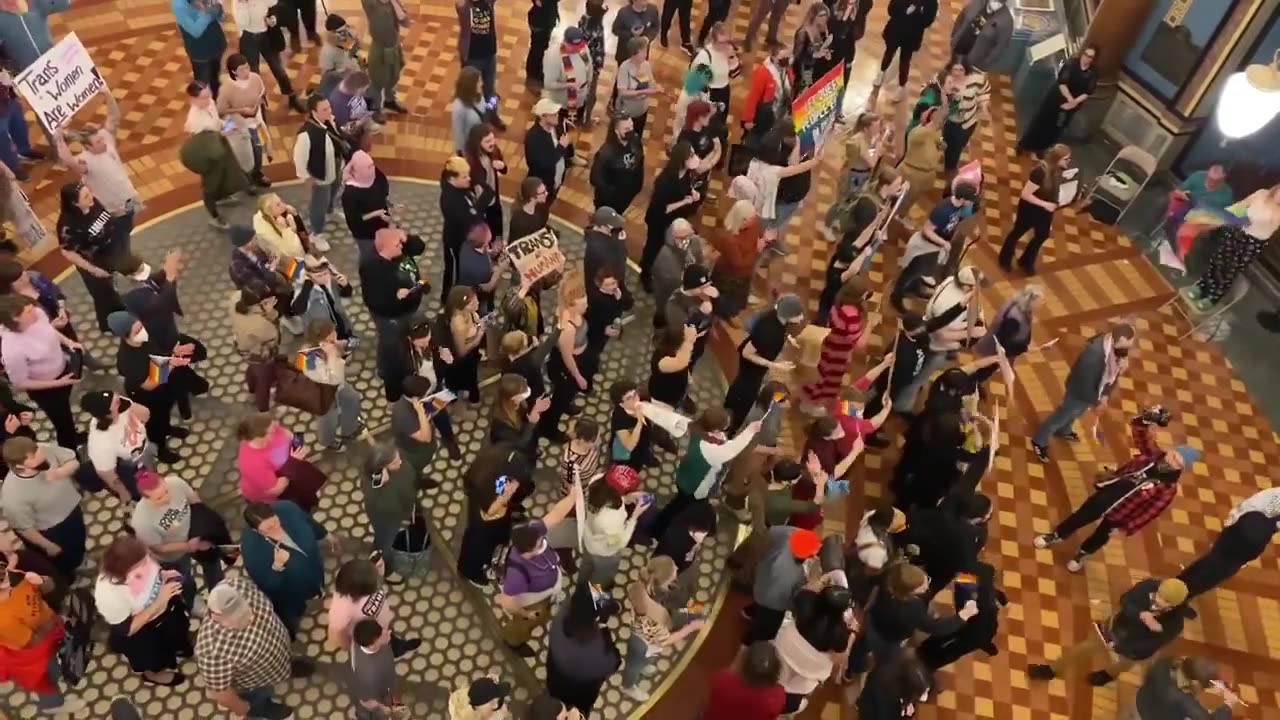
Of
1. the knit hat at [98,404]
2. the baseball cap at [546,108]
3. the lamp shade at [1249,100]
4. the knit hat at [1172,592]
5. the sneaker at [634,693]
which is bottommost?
the sneaker at [634,693]

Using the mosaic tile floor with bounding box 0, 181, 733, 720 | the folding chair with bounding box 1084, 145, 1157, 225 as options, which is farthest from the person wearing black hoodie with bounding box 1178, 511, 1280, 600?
the folding chair with bounding box 1084, 145, 1157, 225

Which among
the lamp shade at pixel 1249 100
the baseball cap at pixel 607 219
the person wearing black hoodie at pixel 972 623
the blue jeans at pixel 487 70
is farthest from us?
the blue jeans at pixel 487 70

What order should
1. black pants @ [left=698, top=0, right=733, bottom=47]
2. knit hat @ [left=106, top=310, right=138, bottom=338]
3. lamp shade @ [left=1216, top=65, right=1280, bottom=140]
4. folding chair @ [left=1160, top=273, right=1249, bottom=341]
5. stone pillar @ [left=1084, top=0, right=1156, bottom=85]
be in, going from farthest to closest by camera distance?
black pants @ [left=698, top=0, right=733, bottom=47] < stone pillar @ [left=1084, top=0, right=1156, bottom=85] < folding chair @ [left=1160, top=273, right=1249, bottom=341] < lamp shade @ [left=1216, top=65, right=1280, bottom=140] < knit hat @ [left=106, top=310, right=138, bottom=338]

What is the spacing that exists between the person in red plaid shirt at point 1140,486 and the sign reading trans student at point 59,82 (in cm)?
885

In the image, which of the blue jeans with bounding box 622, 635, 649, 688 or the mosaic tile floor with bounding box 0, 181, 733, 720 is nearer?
the blue jeans with bounding box 622, 635, 649, 688

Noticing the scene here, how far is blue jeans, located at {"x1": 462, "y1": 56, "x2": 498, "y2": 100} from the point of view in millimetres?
9734

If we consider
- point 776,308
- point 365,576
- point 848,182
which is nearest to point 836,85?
point 848,182

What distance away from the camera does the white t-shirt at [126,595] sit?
4508 mm

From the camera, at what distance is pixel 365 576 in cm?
457

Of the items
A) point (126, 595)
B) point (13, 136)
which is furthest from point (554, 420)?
point (13, 136)

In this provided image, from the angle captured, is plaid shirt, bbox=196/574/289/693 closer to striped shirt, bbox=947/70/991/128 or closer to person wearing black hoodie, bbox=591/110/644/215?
person wearing black hoodie, bbox=591/110/644/215

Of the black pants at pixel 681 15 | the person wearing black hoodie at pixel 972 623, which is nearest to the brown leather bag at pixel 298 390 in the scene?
the person wearing black hoodie at pixel 972 623

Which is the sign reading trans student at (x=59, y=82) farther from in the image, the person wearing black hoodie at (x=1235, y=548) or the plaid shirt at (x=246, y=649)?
the person wearing black hoodie at (x=1235, y=548)

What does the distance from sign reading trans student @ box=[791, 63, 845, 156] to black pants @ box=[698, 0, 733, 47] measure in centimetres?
350
